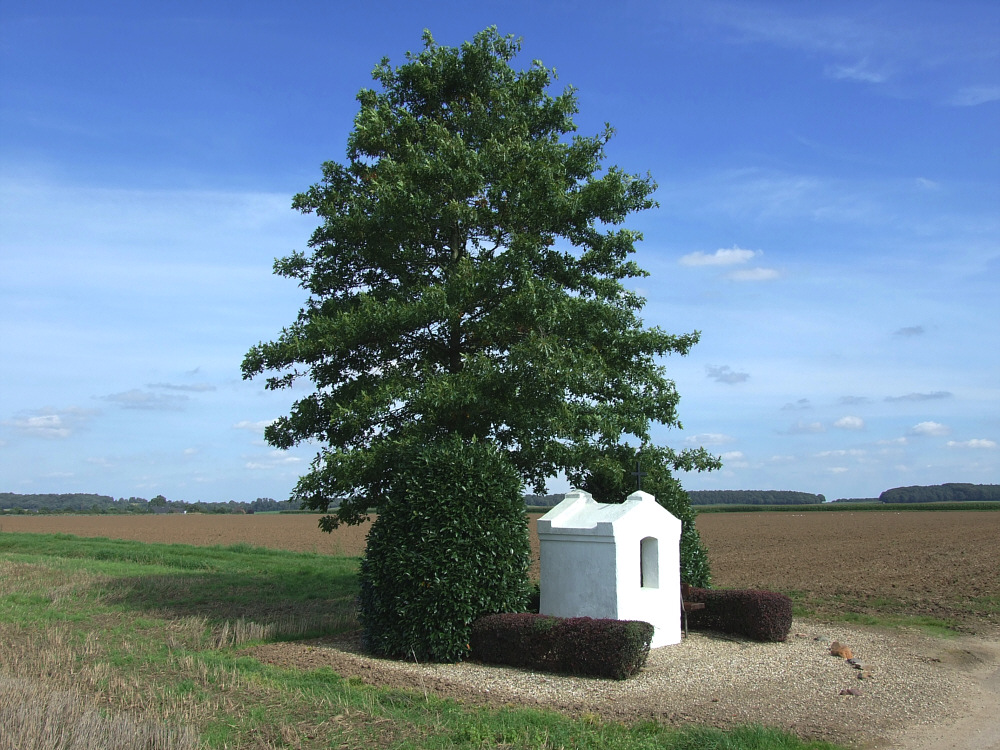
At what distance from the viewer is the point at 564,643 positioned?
11.1 m

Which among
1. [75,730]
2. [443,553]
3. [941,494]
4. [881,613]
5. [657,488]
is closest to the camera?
[75,730]

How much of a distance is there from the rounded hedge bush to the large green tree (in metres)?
1.11

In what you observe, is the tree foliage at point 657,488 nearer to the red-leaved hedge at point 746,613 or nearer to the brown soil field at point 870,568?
the red-leaved hedge at point 746,613

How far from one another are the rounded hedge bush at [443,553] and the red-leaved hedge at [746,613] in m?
3.89

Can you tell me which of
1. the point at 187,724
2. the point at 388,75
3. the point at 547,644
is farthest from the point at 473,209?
the point at 187,724

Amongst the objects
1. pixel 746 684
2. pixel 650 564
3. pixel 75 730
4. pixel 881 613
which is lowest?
pixel 881 613

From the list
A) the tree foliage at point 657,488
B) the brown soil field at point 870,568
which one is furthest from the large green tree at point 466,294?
the brown soil field at point 870,568

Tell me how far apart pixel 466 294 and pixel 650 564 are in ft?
19.4

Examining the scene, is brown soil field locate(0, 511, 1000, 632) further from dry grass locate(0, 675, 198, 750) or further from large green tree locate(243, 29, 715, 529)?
dry grass locate(0, 675, 198, 750)

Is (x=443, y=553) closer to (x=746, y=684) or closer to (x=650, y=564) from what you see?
(x=650, y=564)

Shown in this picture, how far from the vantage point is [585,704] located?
939 cm

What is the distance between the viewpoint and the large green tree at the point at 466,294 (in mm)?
13969

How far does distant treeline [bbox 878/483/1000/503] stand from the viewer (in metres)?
126

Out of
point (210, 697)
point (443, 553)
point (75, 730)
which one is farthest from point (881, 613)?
point (75, 730)
